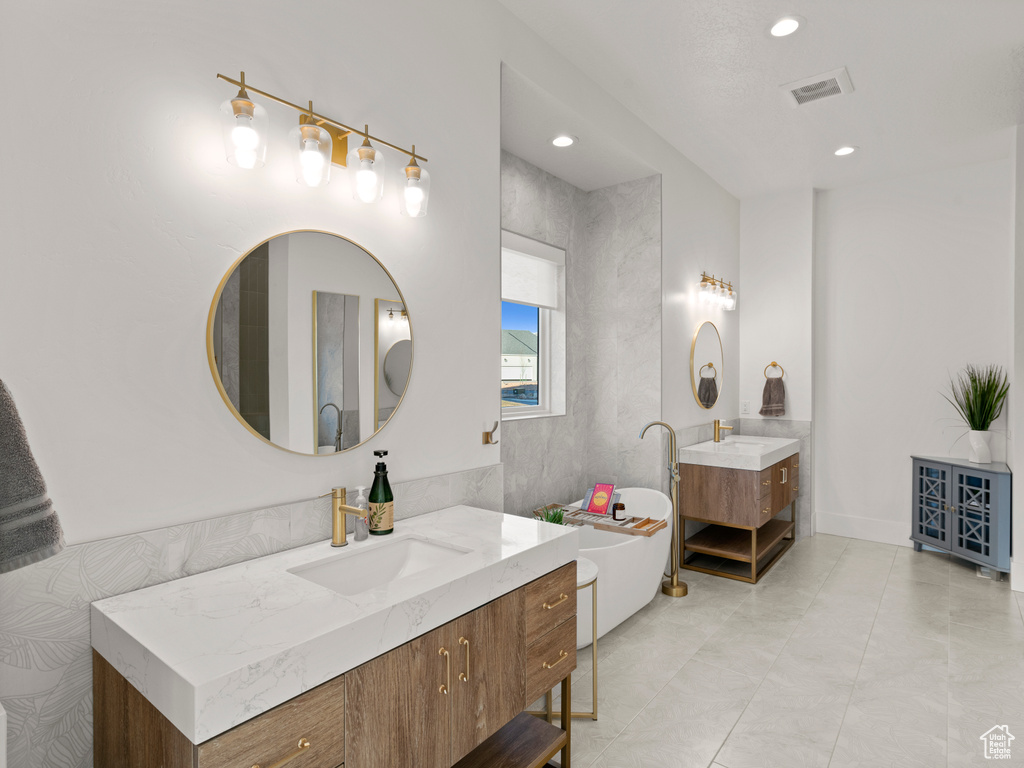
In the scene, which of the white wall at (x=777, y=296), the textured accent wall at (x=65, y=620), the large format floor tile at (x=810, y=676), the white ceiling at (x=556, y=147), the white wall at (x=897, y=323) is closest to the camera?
the textured accent wall at (x=65, y=620)

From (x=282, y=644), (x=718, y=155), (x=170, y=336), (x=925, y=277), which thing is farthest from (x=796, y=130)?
(x=282, y=644)

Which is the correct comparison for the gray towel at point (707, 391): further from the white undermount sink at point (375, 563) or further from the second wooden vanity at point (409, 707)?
the white undermount sink at point (375, 563)

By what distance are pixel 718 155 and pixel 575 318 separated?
1.50 m

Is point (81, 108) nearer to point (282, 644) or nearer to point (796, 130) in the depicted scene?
point (282, 644)

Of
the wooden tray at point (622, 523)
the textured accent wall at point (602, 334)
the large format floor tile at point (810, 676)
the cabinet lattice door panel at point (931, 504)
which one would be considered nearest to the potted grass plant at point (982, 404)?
the cabinet lattice door panel at point (931, 504)

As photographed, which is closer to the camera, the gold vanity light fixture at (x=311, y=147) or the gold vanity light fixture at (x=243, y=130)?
the gold vanity light fixture at (x=243, y=130)

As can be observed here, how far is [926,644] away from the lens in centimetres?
270

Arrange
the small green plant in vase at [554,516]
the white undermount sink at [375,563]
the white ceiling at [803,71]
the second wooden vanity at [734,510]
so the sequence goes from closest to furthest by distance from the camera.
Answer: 1. the white undermount sink at [375,563]
2. the white ceiling at [803,71]
3. the small green plant in vase at [554,516]
4. the second wooden vanity at [734,510]

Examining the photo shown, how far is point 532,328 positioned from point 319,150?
6.83 ft

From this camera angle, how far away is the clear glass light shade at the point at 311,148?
4.98 feet

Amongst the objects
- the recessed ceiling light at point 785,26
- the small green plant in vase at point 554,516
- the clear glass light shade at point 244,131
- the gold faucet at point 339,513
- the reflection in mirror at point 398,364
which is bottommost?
Answer: the small green plant in vase at point 554,516

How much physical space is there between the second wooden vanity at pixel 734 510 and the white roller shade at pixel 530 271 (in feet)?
4.90

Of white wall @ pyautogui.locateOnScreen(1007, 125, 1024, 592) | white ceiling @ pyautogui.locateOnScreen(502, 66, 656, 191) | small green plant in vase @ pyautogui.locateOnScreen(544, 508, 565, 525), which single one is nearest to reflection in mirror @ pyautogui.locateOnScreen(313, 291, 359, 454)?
white ceiling @ pyautogui.locateOnScreen(502, 66, 656, 191)

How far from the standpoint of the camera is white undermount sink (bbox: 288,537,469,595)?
1.50m
